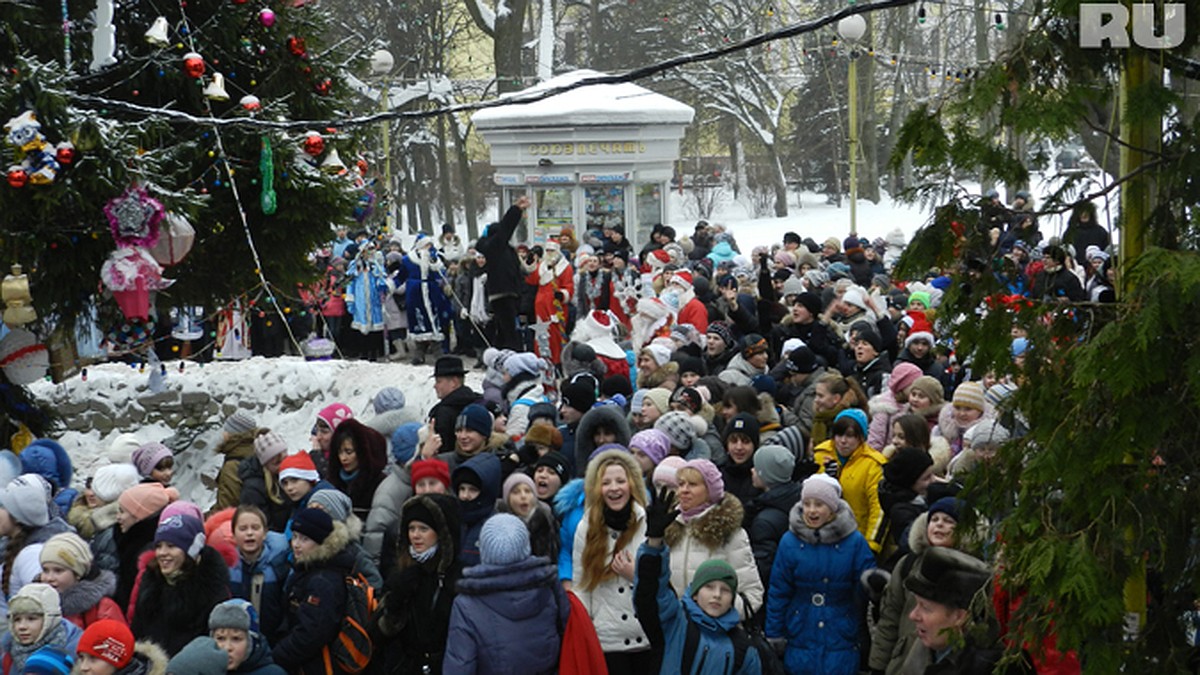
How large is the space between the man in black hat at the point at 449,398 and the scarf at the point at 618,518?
91.5 inches

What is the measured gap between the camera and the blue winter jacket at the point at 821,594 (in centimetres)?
695

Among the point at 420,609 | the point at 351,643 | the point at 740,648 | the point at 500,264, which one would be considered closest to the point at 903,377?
the point at 740,648

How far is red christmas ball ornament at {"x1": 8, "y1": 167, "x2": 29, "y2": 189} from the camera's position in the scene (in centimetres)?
879

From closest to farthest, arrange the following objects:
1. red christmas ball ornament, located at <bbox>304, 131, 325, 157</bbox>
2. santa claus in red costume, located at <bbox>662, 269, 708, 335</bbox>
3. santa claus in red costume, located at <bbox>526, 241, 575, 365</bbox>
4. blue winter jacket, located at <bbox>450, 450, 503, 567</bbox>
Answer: blue winter jacket, located at <bbox>450, 450, 503, 567</bbox> → red christmas ball ornament, located at <bbox>304, 131, 325, 157</bbox> → santa claus in red costume, located at <bbox>662, 269, 708, 335</bbox> → santa claus in red costume, located at <bbox>526, 241, 575, 365</bbox>

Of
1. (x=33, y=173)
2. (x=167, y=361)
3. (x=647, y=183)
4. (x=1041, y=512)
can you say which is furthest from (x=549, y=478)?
(x=647, y=183)

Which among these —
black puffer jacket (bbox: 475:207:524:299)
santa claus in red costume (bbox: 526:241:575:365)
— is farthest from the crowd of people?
black puffer jacket (bbox: 475:207:524:299)

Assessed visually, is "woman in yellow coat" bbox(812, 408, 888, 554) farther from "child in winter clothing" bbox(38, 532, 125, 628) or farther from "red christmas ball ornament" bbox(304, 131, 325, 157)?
"red christmas ball ornament" bbox(304, 131, 325, 157)

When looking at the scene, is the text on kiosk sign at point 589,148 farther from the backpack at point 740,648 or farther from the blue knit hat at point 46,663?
the blue knit hat at point 46,663

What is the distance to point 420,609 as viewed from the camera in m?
6.64

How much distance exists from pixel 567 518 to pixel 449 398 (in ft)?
8.43

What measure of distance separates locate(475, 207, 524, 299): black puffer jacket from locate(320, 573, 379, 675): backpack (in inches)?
469

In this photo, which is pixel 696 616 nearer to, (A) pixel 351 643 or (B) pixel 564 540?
(B) pixel 564 540

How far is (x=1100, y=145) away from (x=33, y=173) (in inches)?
251

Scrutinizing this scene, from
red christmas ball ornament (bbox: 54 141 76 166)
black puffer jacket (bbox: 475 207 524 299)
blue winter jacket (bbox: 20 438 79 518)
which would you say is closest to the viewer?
blue winter jacket (bbox: 20 438 79 518)
